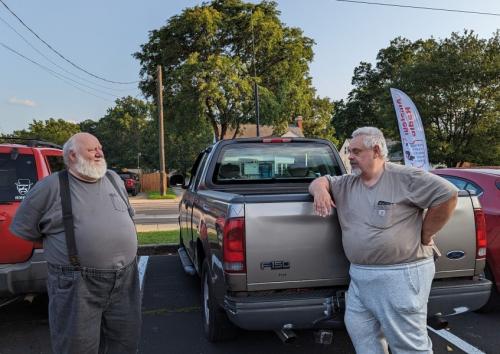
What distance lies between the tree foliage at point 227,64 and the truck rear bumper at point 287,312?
24202 millimetres

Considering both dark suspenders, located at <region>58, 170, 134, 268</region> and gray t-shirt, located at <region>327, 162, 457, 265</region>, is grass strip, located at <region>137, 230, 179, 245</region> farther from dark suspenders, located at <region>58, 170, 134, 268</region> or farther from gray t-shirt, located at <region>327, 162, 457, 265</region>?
gray t-shirt, located at <region>327, 162, 457, 265</region>

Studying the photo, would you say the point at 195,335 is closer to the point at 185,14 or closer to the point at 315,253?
the point at 315,253

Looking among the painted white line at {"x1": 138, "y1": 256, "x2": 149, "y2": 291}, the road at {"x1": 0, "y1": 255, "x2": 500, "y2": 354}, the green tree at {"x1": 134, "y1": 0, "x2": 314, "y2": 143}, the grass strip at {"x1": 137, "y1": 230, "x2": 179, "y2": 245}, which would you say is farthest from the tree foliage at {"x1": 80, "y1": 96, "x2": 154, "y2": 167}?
the road at {"x1": 0, "y1": 255, "x2": 500, "y2": 354}

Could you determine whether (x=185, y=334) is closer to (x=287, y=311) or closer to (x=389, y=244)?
(x=287, y=311)

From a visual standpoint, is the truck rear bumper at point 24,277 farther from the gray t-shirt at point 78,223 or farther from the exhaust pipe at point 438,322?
the exhaust pipe at point 438,322

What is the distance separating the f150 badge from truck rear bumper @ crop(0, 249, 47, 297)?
7.53 feet

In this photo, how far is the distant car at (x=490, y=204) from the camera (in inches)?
184

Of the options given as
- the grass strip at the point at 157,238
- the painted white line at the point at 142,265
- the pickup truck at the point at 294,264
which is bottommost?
the painted white line at the point at 142,265

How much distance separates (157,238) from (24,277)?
18.1 ft

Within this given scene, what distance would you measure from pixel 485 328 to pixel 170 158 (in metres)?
57.9

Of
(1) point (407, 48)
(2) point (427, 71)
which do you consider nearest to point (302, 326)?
(2) point (427, 71)

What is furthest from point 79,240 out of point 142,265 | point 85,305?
point 142,265

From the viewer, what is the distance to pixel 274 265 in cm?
317

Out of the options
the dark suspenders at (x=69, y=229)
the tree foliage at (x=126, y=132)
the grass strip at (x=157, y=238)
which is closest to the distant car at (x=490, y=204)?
the dark suspenders at (x=69, y=229)
